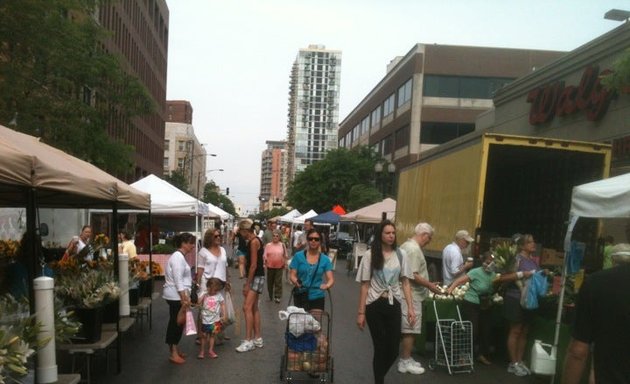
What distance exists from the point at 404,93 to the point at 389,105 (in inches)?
233

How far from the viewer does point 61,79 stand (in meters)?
17.0

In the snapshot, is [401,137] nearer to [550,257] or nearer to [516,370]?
[550,257]

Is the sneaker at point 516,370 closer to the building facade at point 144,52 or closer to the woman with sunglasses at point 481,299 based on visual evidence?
the woman with sunglasses at point 481,299

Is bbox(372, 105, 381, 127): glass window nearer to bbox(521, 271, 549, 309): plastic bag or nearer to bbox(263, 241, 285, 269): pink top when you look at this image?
bbox(263, 241, 285, 269): pink top

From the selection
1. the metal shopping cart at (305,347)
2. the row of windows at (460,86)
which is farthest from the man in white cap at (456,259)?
the row of windows at (460,86)

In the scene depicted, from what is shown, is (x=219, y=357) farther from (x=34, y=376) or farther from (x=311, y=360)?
(x=34, y=376)

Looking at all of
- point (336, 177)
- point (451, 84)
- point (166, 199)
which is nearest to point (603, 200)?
point (166, 199)

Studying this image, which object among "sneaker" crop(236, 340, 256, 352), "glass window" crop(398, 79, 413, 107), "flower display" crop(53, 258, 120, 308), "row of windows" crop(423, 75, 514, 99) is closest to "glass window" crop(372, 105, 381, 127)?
"glass window" crop(398, 79, 413, 107)

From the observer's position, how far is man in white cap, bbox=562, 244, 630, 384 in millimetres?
3266

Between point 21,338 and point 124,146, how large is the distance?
1582 centimetres

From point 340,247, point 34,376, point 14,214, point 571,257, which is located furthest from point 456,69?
point 34,376

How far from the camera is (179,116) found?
152m

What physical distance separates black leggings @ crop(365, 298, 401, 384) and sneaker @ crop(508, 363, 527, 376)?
2411 millimetres

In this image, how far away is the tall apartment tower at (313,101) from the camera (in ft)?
607
